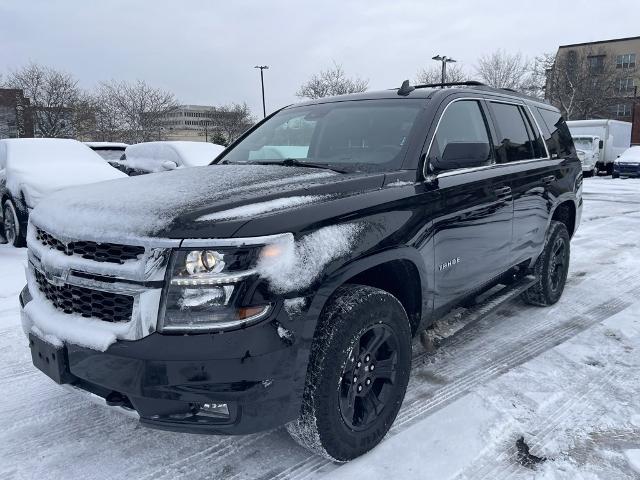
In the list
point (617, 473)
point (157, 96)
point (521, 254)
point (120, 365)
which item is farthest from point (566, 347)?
point (157, 96)

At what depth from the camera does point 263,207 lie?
82.8 inches

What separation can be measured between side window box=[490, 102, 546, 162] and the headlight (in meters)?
2.44

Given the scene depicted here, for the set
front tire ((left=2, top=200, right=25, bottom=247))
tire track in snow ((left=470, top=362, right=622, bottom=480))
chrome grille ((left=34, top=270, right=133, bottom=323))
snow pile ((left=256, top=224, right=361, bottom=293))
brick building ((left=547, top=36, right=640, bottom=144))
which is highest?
brick building ((left=547, top=36, right=640, bottom=144))

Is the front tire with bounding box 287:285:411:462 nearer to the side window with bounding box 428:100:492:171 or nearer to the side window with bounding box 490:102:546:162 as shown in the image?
the side window with bounding box 428:100:492:171

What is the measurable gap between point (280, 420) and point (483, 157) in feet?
6.43

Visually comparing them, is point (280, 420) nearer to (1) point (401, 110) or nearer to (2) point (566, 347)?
(1) point (401, 110)

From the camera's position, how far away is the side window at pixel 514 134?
372 cm

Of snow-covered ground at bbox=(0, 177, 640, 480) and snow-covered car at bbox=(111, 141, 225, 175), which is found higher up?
snow-covered car at bbox=(111, 141, 225, 175)

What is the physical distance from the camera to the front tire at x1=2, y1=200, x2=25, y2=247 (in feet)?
23.2

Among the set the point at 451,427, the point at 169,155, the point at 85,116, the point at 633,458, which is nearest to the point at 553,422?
the point at 633,458

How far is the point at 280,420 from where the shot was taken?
2.05 m

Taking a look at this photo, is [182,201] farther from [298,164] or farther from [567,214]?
[567,214]

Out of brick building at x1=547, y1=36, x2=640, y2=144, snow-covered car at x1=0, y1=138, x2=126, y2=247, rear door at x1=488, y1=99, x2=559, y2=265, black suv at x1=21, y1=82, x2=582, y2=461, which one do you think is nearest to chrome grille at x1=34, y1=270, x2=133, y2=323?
black suv at x1=21, y1=82, x2=582, y2=461

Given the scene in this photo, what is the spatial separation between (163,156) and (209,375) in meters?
8.89
